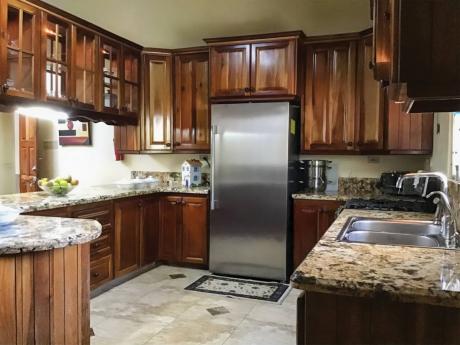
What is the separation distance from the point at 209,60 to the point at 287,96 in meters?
0.92

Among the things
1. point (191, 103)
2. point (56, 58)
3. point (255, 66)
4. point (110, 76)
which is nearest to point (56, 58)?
point (56, 58)

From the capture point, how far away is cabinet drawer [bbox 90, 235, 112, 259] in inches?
133

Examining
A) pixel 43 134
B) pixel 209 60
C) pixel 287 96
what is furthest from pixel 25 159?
pixel 287 96

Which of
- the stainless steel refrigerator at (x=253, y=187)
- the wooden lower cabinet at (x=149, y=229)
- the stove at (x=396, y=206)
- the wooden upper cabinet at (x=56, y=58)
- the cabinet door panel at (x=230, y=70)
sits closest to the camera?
the stove at (x=396, y=206)

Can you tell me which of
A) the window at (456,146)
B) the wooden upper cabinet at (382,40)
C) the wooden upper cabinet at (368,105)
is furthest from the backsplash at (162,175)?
the wooden upper cabinet at (382,40)

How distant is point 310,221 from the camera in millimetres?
3783

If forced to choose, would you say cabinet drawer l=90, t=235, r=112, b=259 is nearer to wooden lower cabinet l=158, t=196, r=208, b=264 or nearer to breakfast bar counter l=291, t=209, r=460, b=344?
wooden lower cabinet l=158, t=196, r=208, b=264

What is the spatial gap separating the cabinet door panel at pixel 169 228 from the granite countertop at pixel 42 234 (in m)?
2.12

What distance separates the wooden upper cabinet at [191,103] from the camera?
4375 millimetres

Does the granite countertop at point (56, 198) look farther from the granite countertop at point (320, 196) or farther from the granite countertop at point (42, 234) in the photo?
the granite countertop at point (320, 196)

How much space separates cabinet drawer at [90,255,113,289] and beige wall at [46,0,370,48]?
2.67m

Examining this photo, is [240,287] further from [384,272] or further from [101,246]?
[384,272]

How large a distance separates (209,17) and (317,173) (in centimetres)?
215

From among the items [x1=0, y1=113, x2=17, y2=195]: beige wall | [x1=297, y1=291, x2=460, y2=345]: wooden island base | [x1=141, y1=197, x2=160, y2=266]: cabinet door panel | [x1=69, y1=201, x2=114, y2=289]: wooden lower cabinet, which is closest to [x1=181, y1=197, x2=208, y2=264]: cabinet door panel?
[x1=141, y1=197, x2=160, y2=266]: cabinet door panel
